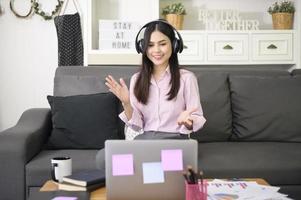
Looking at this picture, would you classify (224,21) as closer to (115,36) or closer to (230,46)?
(230,46)

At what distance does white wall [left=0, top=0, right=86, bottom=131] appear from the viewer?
10.3 ft

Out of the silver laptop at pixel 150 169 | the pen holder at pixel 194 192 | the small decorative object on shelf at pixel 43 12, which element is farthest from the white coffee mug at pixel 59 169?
the small decorative object on shelf at pixel 43 12

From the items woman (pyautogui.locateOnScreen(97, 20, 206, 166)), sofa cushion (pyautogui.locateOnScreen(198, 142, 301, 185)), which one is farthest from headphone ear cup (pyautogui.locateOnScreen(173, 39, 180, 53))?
sofa cushion (pyautogui.locateOnScreen(198, 142, 301, 185))

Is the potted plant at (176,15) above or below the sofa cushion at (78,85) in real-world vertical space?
above

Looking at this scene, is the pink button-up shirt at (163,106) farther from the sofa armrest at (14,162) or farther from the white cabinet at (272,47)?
the white cabinet at (272,47)

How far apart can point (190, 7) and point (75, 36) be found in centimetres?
95

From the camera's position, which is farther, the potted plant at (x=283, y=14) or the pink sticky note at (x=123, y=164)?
the potted plant at (x=283, y=14)

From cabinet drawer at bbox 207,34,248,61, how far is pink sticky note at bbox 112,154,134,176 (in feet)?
6.31

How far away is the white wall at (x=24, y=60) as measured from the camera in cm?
315

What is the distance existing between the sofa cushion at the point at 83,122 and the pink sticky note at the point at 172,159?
106 cm

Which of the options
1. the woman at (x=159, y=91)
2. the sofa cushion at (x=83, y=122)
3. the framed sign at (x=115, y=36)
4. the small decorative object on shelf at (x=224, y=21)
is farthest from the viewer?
the small decorative object on shelf at (x=224, y=21)

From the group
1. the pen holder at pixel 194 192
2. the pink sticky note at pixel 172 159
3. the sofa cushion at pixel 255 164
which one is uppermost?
the pink sticky note at pixel 172 159

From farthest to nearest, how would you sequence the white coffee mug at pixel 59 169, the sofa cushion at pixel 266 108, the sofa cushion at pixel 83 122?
the sofa cushion at pixel 266 108, the sofa cushion at pixel 83 122, the white coffee mug at pixel 59 169

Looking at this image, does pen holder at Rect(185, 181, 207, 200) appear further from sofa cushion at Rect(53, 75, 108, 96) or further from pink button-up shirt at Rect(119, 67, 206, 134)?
sofa cushion at Rect(53, 75, 108, 96)
